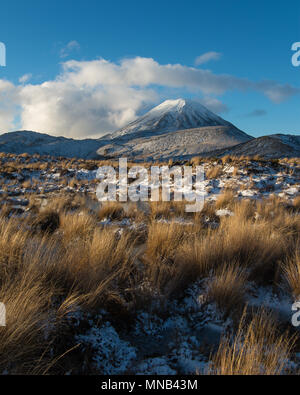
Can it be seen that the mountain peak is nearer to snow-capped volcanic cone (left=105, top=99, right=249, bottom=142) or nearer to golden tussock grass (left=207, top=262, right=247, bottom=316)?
snow-capped volcanic cone (left=105, top=99, right=249, bottom=142)

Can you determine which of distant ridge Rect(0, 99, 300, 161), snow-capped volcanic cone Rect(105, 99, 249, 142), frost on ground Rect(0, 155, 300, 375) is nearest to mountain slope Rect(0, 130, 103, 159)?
distant ridge Rect(0, 99, 300, 161)

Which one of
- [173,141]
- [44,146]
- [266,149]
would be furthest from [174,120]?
[266,149]

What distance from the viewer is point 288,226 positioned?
12.5 ft

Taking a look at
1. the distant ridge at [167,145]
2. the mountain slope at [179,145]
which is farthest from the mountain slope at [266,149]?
the mountain slope at [179,145]

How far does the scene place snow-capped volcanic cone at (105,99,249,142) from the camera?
9544cm

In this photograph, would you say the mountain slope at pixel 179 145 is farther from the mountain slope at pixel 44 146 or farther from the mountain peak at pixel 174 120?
the mountain peak at pixel 174 120

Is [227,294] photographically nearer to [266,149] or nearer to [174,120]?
[266,149]

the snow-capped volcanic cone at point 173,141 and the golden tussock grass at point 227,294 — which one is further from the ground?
the snow-capped volcanic cone at point 173,141

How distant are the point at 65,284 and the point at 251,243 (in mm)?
2145

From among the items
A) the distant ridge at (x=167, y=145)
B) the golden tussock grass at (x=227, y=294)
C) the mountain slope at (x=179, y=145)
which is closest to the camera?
the golden tussock grass at (x=227, y=294)

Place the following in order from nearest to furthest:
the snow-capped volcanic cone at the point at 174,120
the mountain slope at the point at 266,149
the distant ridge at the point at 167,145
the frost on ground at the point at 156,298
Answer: the frost on ground at the point at 156,298
the mountain slope at the point at 266,149
the distant ridge at the point at 167,145
the snow-capped volcanic cone at the point at 174,120

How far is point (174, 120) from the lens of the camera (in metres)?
107

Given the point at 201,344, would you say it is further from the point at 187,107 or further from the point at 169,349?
the point at 187,107

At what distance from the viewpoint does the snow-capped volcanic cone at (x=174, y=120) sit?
9544 centimetres
